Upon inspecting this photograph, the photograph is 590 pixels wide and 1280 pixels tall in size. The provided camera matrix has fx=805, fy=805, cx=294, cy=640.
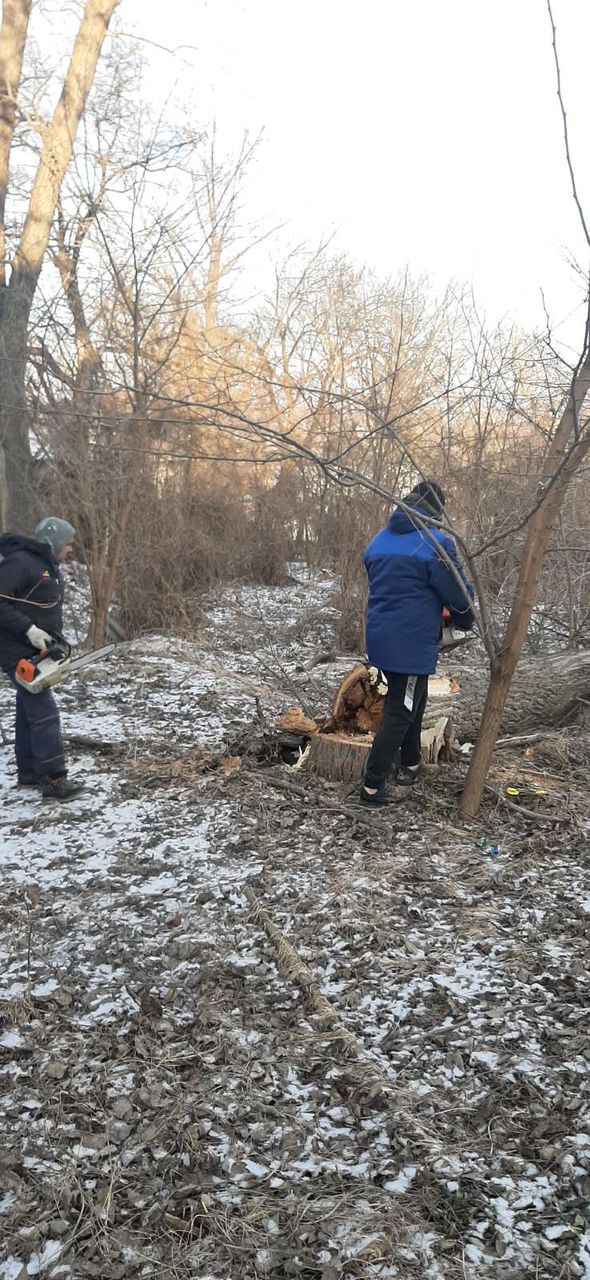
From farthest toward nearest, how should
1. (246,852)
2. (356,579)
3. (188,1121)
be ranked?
1. (356,579)
2. (246,852)
3. (188,1121)

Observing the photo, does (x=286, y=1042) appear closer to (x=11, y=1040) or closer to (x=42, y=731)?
(x=11, y=1040)

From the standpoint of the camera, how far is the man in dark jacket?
15.7 ft

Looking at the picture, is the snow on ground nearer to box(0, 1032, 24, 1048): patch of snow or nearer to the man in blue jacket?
box(0, 1032, 24, 1048): patch of snow

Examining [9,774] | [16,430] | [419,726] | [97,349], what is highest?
[97,349]

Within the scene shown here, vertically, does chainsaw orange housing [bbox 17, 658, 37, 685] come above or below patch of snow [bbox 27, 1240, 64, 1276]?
above

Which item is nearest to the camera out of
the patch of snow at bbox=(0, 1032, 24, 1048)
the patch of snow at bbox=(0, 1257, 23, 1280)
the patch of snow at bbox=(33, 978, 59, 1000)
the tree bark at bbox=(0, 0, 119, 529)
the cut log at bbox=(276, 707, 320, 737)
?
the patch of snow at bbox=(0, 1257, 23, 1280)

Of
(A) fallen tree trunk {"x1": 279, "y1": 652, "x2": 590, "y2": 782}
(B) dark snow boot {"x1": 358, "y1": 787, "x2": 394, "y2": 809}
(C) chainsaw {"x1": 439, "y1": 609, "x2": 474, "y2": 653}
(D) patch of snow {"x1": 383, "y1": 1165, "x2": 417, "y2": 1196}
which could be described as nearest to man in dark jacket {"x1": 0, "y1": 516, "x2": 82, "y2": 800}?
(A) fallen tree trunk {"x1": 279, "y1": 652, "x2": 590, "y2": 782}

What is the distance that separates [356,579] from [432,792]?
467 cm

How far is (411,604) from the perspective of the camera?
14.5 ft

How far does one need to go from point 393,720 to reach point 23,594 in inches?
91.7

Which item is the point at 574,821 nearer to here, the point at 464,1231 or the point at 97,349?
the point at 464,1231

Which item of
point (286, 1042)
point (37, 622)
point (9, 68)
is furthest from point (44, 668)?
point (9, 68)

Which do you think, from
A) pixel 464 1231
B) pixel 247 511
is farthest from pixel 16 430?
pixel 464 1231

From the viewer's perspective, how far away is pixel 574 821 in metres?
4.43
